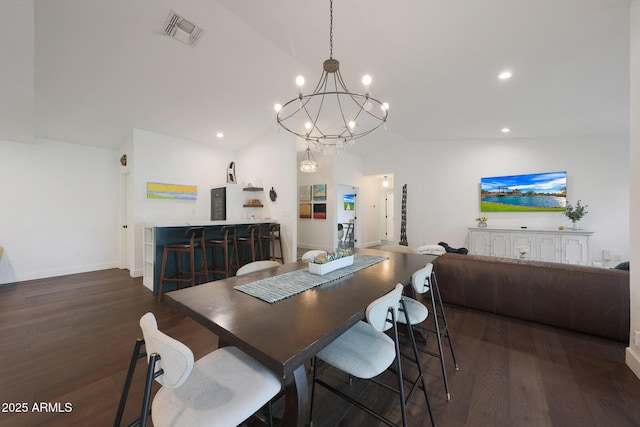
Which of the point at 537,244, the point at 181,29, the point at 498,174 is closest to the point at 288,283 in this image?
the point at 181,29

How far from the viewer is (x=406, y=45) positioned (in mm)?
2617

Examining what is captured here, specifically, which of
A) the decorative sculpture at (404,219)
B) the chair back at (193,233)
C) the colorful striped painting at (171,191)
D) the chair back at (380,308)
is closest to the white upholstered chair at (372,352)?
the chair back at (380,308)

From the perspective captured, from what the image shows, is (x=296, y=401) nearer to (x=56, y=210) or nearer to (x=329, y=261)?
(x=329, y=261)

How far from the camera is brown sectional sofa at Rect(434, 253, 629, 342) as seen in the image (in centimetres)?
210

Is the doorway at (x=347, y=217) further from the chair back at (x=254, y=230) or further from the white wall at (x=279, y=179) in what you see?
the chair back at (x=254, y=230)

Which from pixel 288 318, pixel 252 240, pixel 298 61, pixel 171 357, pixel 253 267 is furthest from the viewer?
pixel 252 240

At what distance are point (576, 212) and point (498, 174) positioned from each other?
4.66 ft

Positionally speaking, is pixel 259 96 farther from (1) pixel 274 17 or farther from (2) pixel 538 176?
(2) pixel 538 176

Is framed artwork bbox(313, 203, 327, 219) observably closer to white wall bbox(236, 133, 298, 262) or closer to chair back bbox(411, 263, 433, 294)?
white wall bbox(236, 133, 298, 262)

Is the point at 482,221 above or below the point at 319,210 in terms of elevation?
below

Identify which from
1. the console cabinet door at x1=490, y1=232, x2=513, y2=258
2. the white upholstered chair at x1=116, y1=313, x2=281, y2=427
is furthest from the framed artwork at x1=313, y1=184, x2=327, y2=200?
the white upholstered chair at x1=116, y1=313, x2=281, y2=427

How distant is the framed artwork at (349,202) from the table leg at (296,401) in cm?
615

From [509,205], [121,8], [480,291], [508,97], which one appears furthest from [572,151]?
[121,8]

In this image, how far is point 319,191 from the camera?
679 cm
